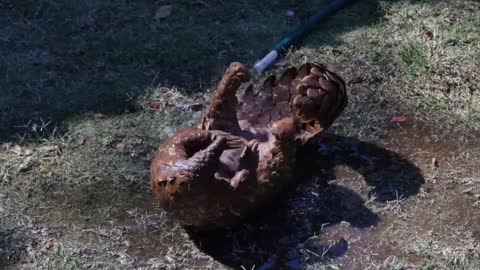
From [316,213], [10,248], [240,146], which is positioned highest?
[240,146]

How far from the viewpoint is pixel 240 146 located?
3.24 m

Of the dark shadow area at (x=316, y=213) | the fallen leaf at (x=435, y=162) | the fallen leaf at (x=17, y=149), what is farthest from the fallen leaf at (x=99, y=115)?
the fallen leaf at (x=435, y=162)

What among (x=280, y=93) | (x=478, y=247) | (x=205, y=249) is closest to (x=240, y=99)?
(x=280, y=93)

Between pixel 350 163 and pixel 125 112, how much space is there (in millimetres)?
1103

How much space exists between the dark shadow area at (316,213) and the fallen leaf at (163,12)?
143cm

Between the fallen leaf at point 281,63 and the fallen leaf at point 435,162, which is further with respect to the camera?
the fallen leaf at point 281,63

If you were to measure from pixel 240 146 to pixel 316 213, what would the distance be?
0.42 m

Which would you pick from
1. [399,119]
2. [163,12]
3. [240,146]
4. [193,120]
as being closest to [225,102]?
[240,146]

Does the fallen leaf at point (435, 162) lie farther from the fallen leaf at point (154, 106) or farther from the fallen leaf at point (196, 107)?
the fallen leaf at point (154, 106)

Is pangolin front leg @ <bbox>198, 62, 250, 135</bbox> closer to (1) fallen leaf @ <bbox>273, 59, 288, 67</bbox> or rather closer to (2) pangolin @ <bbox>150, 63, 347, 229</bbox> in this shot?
(2) pangolin @ <bbox>150, 63, 347, 229</bbox>

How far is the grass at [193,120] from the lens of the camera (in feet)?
10.5

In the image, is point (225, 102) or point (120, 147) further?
point (120, 147)

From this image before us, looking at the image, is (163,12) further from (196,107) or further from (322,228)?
(322,228)

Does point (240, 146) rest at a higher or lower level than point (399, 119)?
higher
